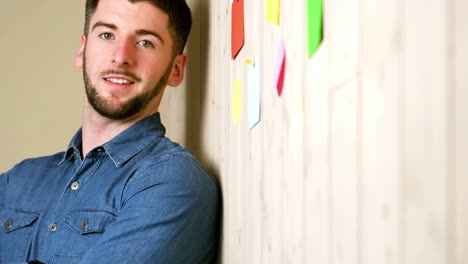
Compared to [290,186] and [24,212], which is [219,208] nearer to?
[24,212]

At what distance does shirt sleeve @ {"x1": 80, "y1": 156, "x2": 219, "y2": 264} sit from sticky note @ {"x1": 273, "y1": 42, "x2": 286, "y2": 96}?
0.54 metres

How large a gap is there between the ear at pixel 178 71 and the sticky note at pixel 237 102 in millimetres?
539

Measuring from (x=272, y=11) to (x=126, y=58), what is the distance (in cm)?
78

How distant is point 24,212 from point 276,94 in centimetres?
101

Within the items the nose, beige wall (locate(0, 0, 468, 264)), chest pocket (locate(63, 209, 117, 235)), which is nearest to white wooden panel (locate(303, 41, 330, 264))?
beige wall (locate(0, 0, 468, 264))

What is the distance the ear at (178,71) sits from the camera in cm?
181

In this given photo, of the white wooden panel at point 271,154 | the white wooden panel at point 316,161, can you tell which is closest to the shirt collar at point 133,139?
the white wooden panel at point 271,154

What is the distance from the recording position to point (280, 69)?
34.9 inches

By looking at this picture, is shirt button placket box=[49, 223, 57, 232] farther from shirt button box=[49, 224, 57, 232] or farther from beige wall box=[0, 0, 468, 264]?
beige wall box=[0, 0, 468, 264]

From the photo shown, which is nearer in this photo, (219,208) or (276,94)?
(276,94)

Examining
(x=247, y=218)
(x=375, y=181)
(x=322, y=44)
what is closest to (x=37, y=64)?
(x=247, y=218)

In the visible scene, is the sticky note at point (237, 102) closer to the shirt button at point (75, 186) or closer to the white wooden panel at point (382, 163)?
the shirt button at point (75, 186)

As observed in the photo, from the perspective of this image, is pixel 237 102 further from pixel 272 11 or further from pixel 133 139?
pixel 133 139

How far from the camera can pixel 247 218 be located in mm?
1133
